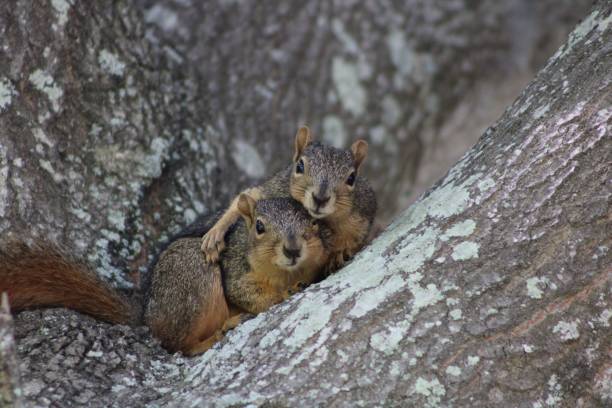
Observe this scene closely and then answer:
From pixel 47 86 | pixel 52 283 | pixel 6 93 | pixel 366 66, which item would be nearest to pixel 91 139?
pixel 47 86

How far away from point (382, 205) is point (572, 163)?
8.85 ft

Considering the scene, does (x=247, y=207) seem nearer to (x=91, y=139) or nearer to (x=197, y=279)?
(x=197, y=279)

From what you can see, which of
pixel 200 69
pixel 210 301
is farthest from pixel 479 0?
pixel 210 301

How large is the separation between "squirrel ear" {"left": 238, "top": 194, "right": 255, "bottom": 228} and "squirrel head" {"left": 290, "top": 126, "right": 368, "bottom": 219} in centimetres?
18

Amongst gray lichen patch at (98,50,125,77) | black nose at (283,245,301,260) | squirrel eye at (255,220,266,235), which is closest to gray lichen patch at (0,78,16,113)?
gray lichen patch at (98,50,125,77)

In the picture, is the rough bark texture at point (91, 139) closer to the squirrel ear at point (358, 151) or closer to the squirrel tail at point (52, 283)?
the squirrel tail at point (52, 283)

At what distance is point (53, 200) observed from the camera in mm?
3037

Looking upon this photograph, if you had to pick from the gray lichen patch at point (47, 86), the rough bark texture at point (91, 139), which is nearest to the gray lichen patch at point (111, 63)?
the rough bark texture at point (91, 139)

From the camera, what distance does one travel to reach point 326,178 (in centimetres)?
329

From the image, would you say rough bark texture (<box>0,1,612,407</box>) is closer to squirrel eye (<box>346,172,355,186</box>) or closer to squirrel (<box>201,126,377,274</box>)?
squirrel (<box>201,126,377,274</box>)

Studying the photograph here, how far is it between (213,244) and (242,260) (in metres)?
0.14

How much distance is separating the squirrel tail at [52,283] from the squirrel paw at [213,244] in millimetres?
443

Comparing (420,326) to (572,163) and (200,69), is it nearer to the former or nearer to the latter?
(572,163)

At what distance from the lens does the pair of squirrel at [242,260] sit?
3.04m
